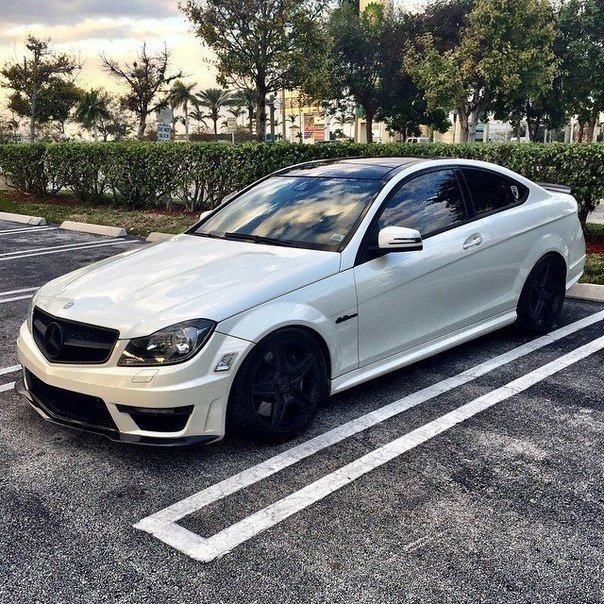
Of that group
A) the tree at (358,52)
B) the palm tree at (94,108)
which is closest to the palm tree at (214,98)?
the palm tree at (94,108)

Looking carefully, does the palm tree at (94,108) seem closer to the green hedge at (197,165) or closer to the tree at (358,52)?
the tree at (358,52)

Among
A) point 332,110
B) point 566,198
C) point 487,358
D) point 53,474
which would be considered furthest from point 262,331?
point 332,110

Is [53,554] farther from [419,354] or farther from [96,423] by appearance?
[419,354]

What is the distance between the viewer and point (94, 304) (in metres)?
3.77

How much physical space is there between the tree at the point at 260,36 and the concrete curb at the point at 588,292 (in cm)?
1837

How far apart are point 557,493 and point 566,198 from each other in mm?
3415

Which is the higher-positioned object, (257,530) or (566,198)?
(566,198)

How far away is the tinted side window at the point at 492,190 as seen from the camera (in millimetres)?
5223

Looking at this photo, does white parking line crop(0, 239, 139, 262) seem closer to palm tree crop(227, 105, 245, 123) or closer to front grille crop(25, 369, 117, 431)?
front grille crop(25, 369, 117, 431)

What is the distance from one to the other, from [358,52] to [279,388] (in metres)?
40.5

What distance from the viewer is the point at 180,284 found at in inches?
153

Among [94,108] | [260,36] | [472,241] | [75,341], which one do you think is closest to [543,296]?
[472,241]

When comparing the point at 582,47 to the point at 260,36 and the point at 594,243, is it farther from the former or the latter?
the point at 594,243

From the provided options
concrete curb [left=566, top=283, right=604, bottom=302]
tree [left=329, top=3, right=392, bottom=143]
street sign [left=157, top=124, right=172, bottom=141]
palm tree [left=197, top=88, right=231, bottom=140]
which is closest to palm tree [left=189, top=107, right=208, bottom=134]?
palm tree [left=197, top=88, right=231, bottom=140]
